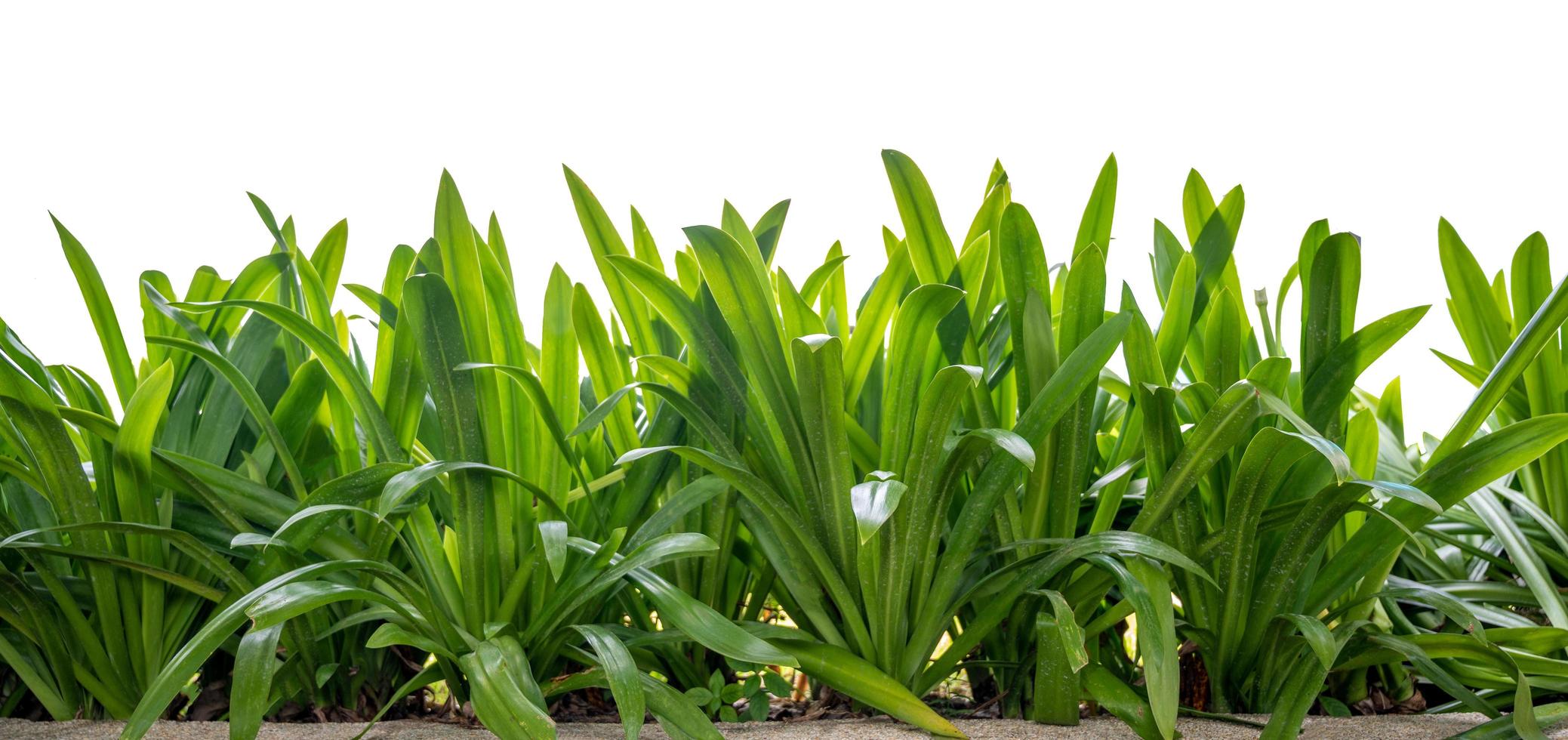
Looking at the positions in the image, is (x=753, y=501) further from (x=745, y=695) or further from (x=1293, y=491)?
(x=1293, y=491)

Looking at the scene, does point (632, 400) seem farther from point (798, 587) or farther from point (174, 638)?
point (174, 638)

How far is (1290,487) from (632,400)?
26.0 inches

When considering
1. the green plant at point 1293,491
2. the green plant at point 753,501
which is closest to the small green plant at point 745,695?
the green plant at point 753,501

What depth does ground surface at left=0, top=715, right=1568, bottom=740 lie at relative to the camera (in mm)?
868

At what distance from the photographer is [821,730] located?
878 millimetres

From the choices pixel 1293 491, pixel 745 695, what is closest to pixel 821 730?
pixel 745 695

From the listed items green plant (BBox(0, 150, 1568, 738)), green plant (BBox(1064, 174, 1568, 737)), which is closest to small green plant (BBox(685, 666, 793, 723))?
green plant (BBox(0, 150, 1568, 738))

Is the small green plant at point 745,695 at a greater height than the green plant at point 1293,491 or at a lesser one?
lesser

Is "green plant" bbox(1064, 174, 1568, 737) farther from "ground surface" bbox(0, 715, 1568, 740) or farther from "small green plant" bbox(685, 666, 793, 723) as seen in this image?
"small green plant" bbox(685, 666, 793, 723)

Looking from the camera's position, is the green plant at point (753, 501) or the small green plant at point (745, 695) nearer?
the green plant at point (753, 501)

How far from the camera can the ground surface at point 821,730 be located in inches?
34.2

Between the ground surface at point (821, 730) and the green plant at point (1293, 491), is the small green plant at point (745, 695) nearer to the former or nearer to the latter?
the ground surface at point (821, 730)

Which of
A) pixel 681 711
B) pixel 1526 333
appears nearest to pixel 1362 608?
pixel 1526 333

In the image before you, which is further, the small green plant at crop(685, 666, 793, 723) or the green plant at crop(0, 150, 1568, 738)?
the small green plant at crop(685, 666, 793, 723)
